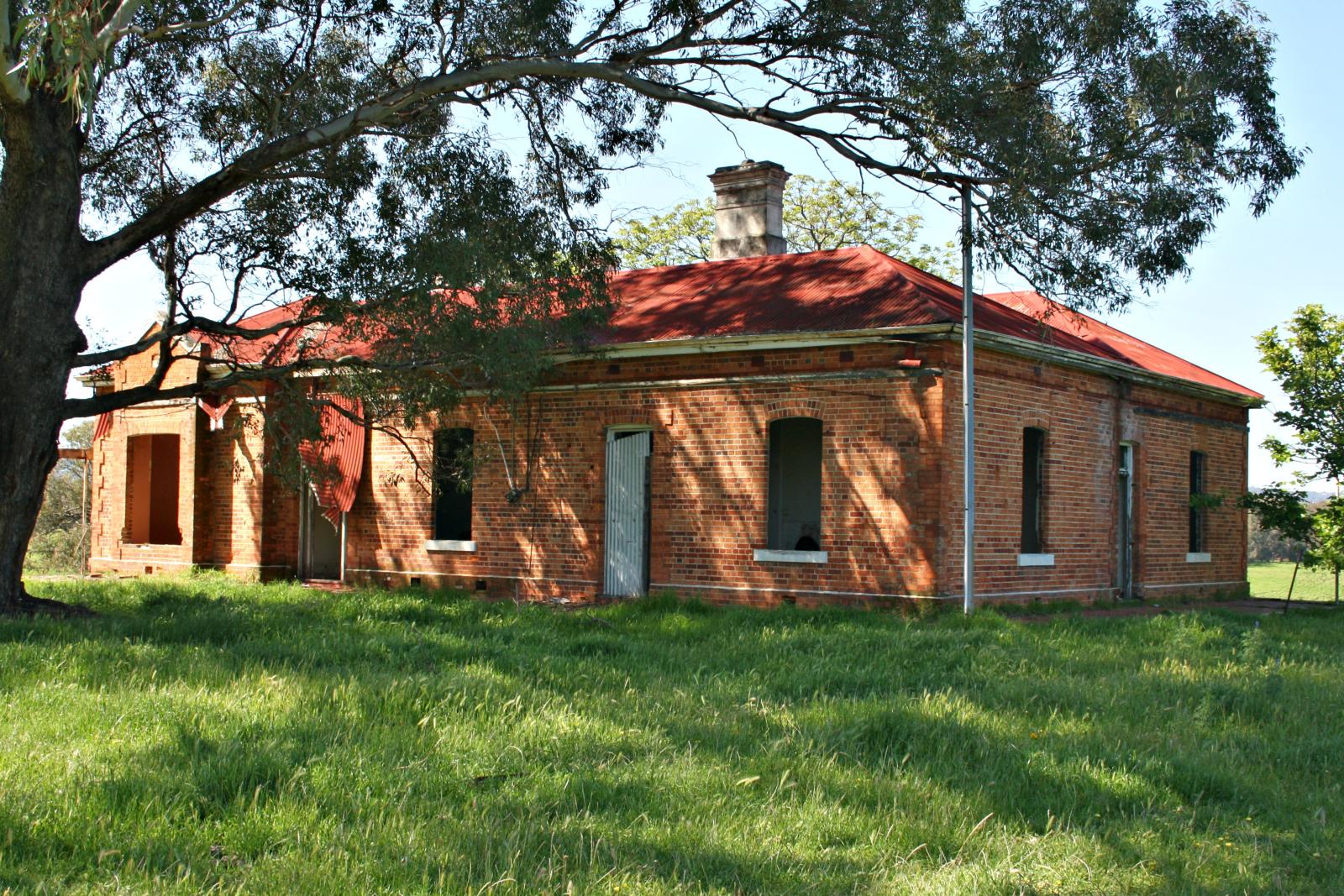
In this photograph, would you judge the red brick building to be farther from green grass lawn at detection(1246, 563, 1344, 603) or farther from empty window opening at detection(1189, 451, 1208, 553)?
green grass lawn at detection(1246, 563, 1344, 603)

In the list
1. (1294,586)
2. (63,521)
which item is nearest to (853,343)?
(1294,586)

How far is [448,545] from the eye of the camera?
64.7ft

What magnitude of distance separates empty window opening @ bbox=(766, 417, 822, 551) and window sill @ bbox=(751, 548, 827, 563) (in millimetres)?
1777

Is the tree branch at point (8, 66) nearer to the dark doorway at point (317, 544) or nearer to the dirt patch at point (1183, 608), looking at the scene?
the dark doorway at point (317, 544)

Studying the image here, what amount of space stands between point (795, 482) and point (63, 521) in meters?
32.9

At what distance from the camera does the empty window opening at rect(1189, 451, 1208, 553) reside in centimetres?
2283

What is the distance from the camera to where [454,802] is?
19.1 feet

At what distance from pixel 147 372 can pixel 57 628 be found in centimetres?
1290

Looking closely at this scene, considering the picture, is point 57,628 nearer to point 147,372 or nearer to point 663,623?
point 663,623

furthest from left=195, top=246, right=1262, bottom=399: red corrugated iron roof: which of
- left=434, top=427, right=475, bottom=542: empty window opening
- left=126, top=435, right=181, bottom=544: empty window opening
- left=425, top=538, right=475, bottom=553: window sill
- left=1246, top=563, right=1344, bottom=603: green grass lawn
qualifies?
left=1246, top=563, right=1344, bottom=603: green grass lawn

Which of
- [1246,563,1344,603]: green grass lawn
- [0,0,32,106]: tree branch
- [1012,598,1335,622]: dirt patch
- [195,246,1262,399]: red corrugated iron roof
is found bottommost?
[1246,563,1344,603]: green grass lawn

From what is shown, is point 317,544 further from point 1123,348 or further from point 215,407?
point 1123,348

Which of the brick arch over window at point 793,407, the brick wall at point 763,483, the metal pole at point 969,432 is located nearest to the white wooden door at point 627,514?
the brick wall at point 763,483

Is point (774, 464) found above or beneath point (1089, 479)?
above
